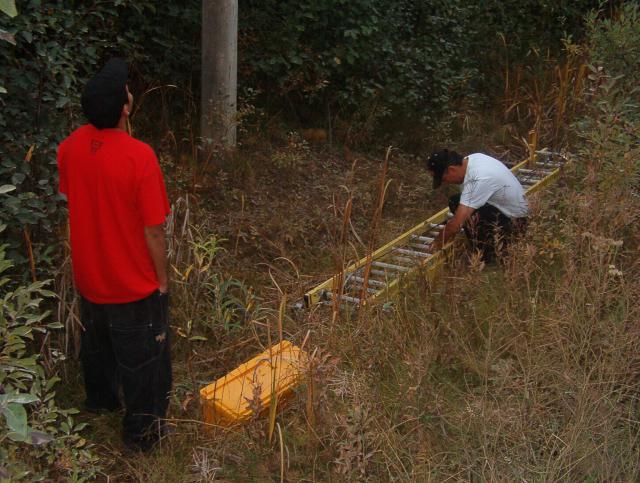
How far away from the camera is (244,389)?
400cm

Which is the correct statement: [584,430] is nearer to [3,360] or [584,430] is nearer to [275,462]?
[275,462]

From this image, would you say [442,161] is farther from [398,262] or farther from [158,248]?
[158,248]

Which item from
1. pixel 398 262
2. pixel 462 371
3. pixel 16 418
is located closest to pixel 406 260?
pixel 398 262

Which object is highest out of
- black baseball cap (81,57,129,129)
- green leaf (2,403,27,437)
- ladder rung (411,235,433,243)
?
black baseball cap (81,57,129,129)

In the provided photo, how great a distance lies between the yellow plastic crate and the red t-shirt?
2.16ft

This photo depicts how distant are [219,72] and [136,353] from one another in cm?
363

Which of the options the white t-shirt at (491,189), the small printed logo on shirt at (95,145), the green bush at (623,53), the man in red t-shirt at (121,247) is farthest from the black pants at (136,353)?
the green bush at (623,53)

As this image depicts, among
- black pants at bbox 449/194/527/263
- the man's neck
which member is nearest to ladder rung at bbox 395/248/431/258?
black pants at bbox 449/194/527/263

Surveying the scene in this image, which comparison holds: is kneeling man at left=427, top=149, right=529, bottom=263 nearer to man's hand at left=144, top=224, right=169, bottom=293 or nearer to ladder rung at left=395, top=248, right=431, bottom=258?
ladder rung at left=395, top=248, right=431, bottom=258

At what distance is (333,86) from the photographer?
8.41 metres

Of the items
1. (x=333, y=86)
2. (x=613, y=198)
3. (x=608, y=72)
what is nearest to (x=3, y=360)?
(x=613, y=198)

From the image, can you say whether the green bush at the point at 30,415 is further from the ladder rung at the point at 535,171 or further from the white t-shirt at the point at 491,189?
the ladder rung at the point at 535,171

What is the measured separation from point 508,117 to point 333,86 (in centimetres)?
245

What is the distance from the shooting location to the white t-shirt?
5.99 m
